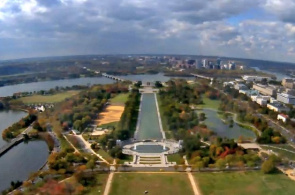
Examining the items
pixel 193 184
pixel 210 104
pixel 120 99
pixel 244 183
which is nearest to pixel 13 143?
pixel 193 184

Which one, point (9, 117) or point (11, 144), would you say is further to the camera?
point (9, 117)

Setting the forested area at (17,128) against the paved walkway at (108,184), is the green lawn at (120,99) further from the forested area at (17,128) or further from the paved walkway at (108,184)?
the paved walkway at (108,184)

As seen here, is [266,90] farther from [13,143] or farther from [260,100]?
[13,143]

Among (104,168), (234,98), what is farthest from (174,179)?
(234,98)

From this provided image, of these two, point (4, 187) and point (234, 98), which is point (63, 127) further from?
point (234, 98)

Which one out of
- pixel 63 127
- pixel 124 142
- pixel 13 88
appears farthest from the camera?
pixel 13 88
